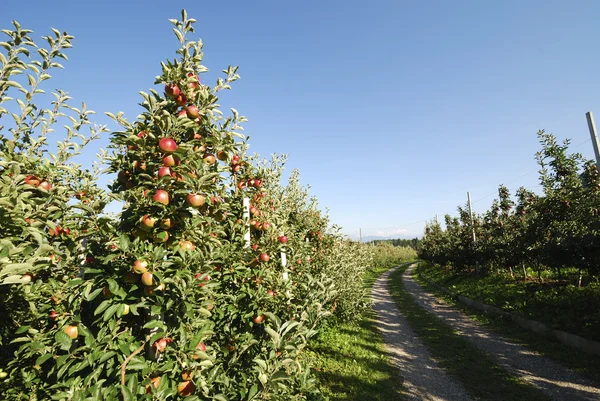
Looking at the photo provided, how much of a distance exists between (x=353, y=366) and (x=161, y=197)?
636cm

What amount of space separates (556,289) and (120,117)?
14103 millimetres

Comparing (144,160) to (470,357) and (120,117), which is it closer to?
(120,117)

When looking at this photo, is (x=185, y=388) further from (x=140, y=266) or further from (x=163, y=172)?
(x=163, y=172)

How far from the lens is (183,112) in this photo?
2.40 m

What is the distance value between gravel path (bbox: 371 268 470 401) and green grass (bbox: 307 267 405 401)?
0.26 metres

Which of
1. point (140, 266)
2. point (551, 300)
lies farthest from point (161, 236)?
point (551, 300)

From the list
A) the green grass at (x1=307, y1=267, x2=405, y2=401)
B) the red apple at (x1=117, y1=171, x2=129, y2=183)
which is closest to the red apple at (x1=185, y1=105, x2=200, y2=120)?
the red apple at (x1=117, y1=171, x2=129, y2=183)

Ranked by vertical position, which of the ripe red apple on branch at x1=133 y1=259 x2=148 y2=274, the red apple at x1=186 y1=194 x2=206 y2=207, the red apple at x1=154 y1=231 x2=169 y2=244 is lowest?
the ripe red apple on branch at x1=133 y1=259 x2=148 y2=274

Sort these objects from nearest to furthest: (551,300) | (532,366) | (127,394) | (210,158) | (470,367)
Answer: (127,394)
(210,158)
(532,366)
(470,367)
(551,300)

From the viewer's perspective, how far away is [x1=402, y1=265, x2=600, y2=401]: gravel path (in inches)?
205

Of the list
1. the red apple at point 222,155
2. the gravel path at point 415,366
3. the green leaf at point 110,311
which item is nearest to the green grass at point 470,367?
the gravel path at point 415,366

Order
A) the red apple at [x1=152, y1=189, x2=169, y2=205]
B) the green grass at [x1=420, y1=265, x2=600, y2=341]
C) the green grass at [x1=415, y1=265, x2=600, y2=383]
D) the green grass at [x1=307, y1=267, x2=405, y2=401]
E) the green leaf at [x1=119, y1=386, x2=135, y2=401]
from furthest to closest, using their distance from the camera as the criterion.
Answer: the green grass at [x1=420, y1=265, x2=600, y2=341] < the green grass at [x1=415, y1=265, x2=600, y2=383] < the green grass at [x1=307, y1=267, x2=405, y2=401] < the red apple at [x1=152, y1=189, x2=169, y2=205] < the green leaf at [x1=119, y1=386, x2=135, y2=401]

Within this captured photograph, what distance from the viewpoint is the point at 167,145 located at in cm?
216

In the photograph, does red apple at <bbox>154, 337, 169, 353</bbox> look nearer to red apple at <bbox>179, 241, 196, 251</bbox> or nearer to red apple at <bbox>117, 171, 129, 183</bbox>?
red apple at <bbox>179, 241, 196, 251</bbox>
